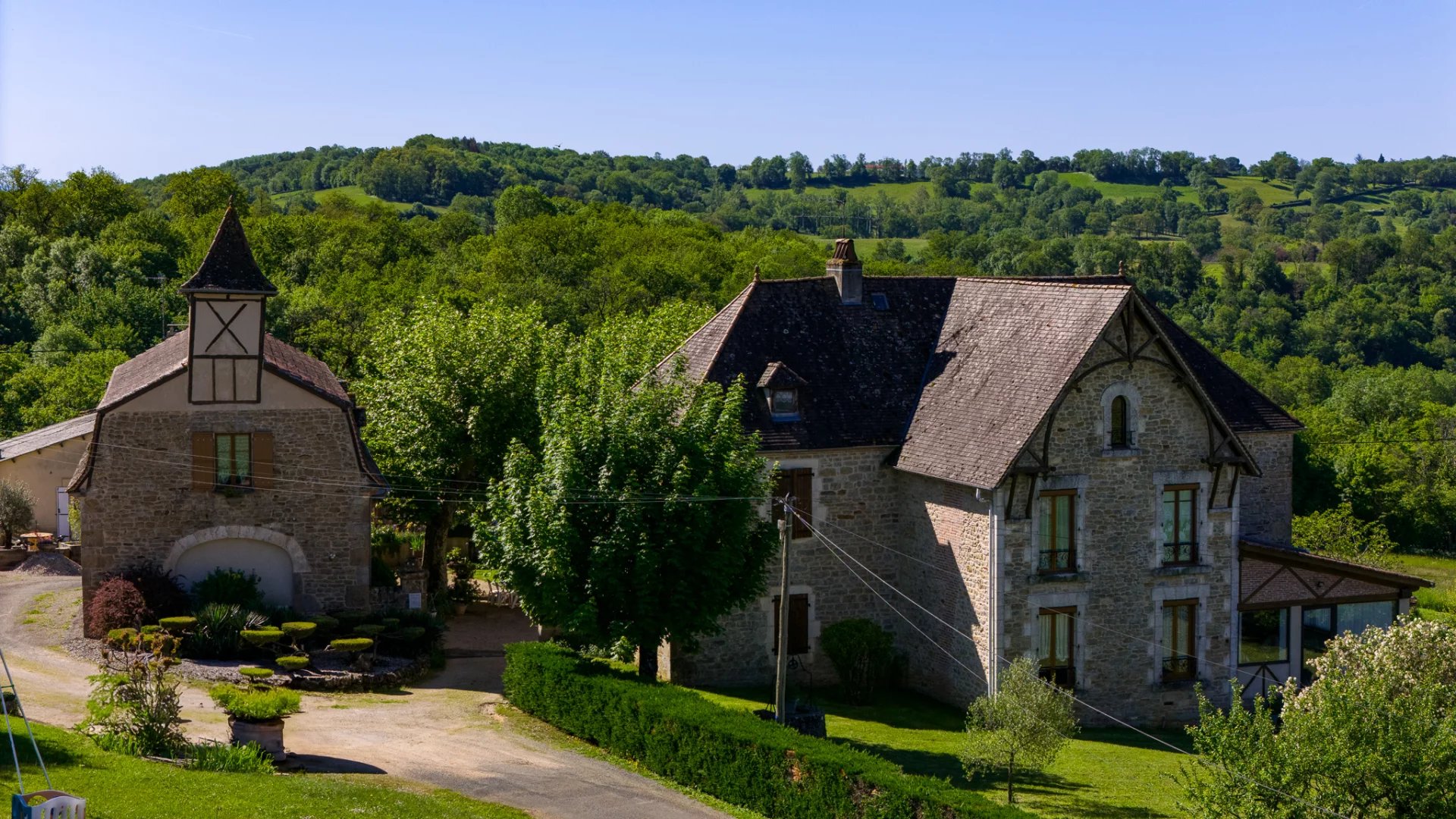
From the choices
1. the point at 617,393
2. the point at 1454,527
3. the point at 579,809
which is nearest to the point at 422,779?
the point at 579,809

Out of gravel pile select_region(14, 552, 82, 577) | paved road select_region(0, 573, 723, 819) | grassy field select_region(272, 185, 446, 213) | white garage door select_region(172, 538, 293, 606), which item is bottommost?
paved road select_region(0, 573, 723, 819)

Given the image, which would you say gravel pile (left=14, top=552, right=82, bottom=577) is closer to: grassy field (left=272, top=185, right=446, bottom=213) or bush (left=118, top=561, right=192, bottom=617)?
bush (left=118, top=561, right=192, bottom=617)

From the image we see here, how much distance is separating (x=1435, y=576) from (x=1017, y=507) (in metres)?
44.1

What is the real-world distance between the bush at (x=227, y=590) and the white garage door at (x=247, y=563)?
0.26 metres

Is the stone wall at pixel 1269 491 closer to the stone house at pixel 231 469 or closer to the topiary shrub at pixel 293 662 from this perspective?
the stone house at pixel 231 469

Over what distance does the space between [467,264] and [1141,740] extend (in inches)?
2586

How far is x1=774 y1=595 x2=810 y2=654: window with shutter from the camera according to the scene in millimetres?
35344

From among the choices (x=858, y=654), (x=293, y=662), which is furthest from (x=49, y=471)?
(x=858, y=654)

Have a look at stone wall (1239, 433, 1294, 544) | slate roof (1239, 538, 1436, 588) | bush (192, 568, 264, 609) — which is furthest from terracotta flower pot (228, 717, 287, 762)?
stone wall (1239, 433, 1294, 544)

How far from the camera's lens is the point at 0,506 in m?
44.7

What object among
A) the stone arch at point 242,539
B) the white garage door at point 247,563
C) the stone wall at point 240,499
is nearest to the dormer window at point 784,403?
the stone wall at point 240,499

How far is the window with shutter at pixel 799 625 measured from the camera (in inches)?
1391

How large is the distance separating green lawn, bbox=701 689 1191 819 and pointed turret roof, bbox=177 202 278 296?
591 inches

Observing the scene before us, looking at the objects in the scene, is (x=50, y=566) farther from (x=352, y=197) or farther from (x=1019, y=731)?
(x=352, y=197)
